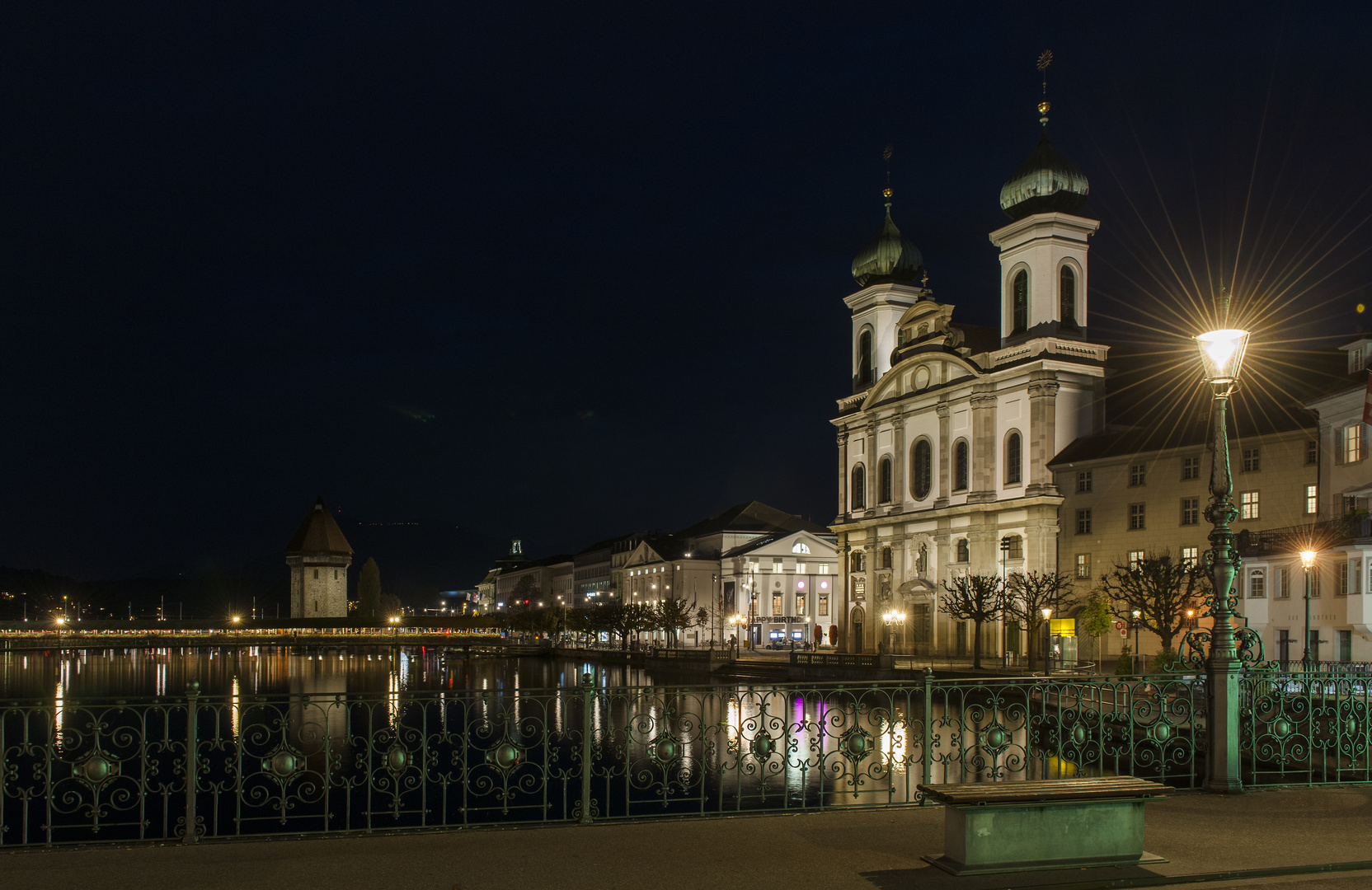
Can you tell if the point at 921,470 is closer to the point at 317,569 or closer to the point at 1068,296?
the point at 1068,296

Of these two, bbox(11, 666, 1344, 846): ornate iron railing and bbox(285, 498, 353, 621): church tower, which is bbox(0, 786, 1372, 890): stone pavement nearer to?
bbox(11, 666, 1344, 846): ornate iron railing

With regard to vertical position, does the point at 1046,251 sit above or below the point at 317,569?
above

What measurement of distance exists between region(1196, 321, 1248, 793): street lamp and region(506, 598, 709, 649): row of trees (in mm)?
83440

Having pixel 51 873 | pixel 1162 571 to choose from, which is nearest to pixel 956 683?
pixel 51 873

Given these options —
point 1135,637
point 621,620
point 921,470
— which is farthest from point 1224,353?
point 621,620

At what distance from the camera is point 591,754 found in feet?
49.3

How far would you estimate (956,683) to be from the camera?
42.6 feet

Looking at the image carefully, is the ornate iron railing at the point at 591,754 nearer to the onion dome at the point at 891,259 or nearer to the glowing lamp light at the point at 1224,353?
the glowing lamp light at the point at 1224,353

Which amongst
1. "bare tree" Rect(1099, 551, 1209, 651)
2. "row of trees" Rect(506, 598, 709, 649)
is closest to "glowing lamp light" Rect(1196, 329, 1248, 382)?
"bare tree" Rect(1099, 551, 1209, 651)

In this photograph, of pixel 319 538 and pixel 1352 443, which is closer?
pixel 1352 443

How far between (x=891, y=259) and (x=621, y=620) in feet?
136

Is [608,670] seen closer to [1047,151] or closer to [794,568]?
[794,568]

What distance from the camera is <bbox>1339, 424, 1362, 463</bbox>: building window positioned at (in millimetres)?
40031

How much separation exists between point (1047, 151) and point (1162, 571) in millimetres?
26955
